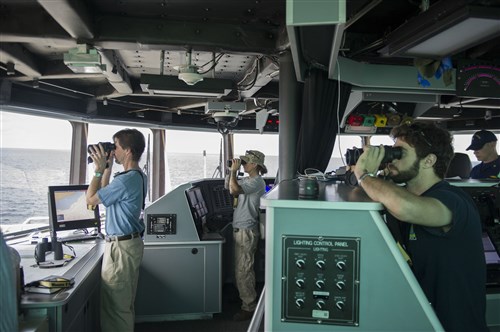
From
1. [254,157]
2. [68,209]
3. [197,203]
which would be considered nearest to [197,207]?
[197,203]

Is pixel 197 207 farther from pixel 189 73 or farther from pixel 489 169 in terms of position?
pixel 489 169

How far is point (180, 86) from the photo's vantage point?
134 inches

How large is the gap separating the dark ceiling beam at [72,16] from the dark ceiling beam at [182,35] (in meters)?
0.14

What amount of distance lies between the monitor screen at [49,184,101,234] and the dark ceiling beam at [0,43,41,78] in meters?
1.11

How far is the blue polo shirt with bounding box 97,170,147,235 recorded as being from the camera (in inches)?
111

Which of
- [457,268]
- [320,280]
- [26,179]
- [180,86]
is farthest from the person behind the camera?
[180,86]

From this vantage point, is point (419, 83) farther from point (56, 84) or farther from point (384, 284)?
point (56, 84)

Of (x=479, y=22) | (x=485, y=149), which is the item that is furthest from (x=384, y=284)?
(x=485, y=149)

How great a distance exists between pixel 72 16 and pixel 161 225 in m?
2.19

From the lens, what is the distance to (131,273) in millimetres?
2959

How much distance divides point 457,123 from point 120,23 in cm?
613

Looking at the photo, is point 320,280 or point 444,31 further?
point 444,31

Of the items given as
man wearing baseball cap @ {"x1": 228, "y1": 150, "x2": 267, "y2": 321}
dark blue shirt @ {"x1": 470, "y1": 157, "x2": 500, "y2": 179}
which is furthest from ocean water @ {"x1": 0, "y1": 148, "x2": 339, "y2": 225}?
dark blue shirt @ {"x1": 470, "y1": 157, "x2": 500, "y2": 179}

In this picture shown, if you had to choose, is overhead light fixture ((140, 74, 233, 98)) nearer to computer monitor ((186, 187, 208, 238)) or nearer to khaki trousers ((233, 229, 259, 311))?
computer monitor ((186, 187, 208, 238))
